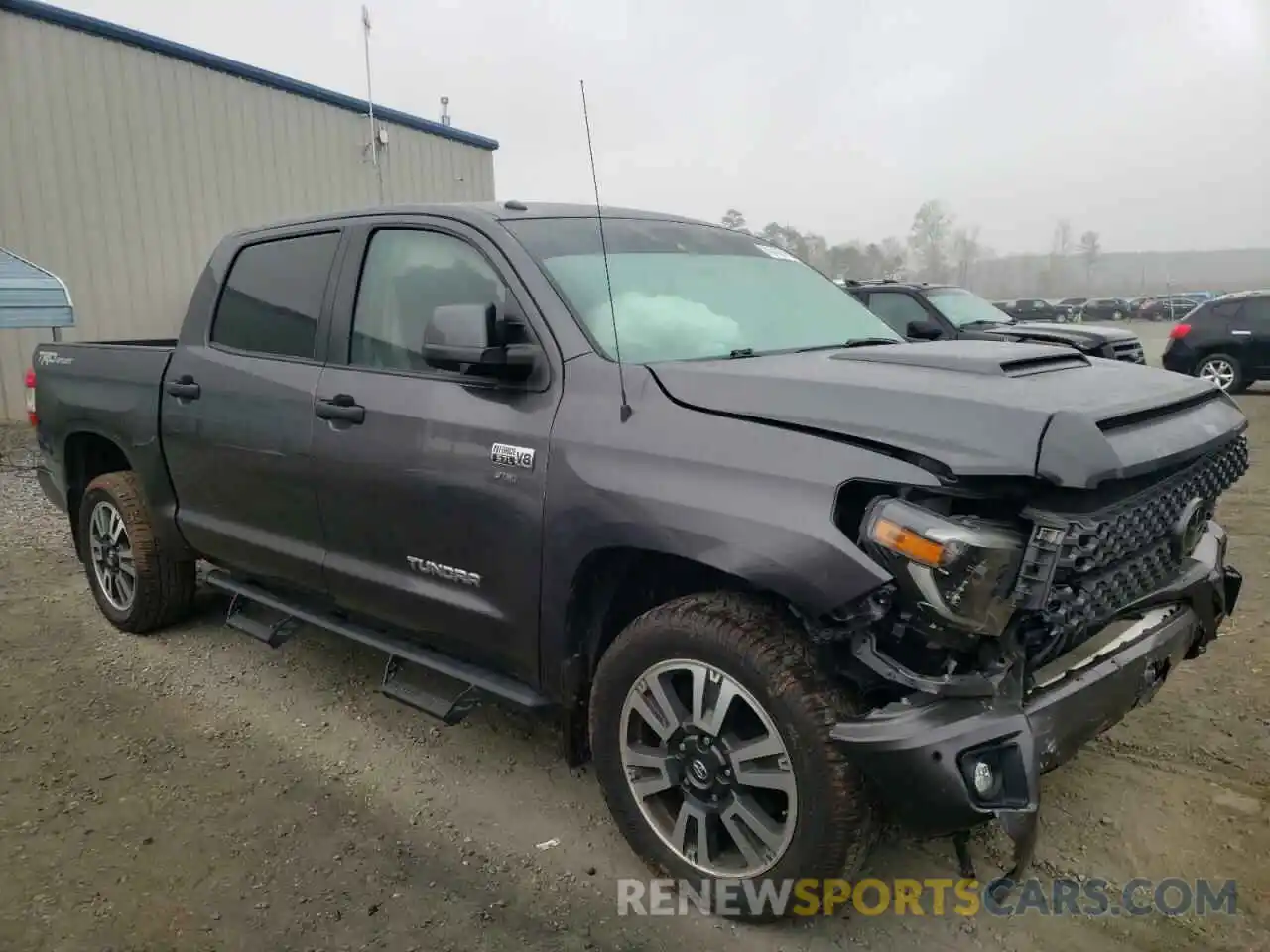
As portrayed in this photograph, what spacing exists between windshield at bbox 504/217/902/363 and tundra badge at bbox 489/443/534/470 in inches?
14.9

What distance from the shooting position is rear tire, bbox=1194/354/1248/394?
44.9 feet

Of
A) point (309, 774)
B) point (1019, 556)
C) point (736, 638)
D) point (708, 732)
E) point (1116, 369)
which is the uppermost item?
point (1116, 369)

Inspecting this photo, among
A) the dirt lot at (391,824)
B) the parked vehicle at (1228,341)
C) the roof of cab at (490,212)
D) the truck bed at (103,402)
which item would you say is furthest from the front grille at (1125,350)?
the truck bed at (103,402)

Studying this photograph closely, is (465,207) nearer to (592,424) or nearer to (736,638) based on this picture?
(592,424)

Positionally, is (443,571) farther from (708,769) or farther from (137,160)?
(137,160)

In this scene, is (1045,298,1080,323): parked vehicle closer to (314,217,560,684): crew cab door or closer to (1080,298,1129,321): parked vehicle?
(1080,298,1129,321): parked vehicle

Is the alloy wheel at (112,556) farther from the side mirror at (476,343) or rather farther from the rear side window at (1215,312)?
the rear side window at (1215,312)

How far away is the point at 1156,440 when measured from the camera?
2.29 m

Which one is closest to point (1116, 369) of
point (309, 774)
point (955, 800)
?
point (955, 800)

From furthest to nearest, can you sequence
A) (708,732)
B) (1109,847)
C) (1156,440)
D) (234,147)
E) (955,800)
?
1. (234,147)
2. (1109,847)
3. (708,732)
4. (1156,440)
5. (955,800)

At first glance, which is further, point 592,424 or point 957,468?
point 592,424

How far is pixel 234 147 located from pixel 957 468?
13861 mm

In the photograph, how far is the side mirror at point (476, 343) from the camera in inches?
106

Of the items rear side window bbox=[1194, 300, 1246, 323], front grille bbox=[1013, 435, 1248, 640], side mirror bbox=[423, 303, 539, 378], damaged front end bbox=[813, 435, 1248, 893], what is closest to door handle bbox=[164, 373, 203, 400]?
side mirror bbox=[423, 303, 539, 378]
